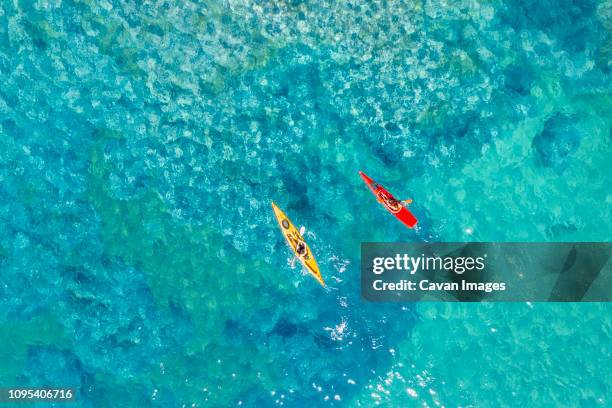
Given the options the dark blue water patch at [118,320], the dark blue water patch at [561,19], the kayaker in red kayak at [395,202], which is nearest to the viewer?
the dark blue water patch at [561,19]

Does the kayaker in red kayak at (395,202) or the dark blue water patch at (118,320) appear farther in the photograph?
the dark blue water patch at (118,320)

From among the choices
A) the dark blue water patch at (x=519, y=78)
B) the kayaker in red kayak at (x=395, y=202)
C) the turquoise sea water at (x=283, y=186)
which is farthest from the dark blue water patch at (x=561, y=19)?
the kayaker in red kayak at (x=395, y=202)

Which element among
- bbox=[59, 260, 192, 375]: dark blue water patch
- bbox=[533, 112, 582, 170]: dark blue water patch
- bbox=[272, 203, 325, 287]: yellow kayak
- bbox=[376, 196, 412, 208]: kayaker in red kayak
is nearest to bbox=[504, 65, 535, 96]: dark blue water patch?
bbox=[533, 112, 582, 170]: dark blue water patch

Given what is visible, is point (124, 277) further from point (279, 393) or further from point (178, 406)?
point (279, 393)

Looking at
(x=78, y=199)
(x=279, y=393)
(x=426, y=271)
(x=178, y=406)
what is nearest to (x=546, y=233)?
Result: (x=426, y=271)

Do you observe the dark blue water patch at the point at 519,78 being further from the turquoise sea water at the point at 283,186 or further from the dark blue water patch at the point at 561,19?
the dark blue water patch at the point at 561,19

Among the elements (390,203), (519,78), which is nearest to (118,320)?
(390,203)

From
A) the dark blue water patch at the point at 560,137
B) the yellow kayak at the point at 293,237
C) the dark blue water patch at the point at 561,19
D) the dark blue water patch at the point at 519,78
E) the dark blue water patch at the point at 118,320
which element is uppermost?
the dark blue water patch at the point at 561,19
